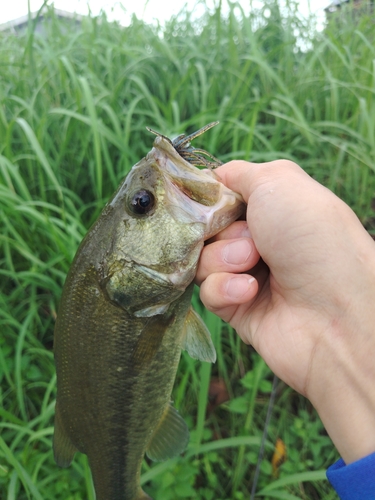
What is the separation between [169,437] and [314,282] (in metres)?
0.84

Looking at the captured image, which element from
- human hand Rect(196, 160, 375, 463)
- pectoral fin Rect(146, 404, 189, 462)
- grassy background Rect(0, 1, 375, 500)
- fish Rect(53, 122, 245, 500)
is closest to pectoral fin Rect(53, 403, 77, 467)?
fish Rect(53, 122, 245, 500)

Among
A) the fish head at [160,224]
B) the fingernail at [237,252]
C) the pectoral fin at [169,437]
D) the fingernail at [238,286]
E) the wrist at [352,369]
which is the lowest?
the pectoral fin at [169,437]

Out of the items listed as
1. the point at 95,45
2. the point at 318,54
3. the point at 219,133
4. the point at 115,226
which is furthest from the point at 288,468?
the point at 95,45

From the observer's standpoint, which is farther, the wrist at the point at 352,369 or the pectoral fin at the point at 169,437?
the pectoral fin at the point at 169,437

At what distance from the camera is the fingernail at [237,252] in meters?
1.18

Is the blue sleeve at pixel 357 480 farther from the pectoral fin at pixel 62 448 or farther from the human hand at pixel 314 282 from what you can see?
the pectoral fin at pixel 62 448

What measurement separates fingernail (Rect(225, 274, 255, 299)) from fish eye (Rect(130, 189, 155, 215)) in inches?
13.9

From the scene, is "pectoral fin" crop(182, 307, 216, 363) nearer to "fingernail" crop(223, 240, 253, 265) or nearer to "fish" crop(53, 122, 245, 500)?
"fish" crop(53, 122, 245, 500)

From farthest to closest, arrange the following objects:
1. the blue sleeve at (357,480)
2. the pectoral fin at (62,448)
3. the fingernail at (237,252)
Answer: the pectoral fin at (62,448) → the fingernail at (237,252) → the blue sleeve at (357,480)

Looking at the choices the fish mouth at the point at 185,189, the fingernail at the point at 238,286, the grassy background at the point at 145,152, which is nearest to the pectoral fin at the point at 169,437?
the grassy background at the point at 145,152

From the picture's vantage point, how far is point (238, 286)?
3.81 ft

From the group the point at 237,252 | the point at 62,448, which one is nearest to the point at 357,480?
the point at 237,252

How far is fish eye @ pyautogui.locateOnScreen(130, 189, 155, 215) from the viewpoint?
3.59 feet

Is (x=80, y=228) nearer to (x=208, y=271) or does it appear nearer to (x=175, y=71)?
(x=208, y=271)
